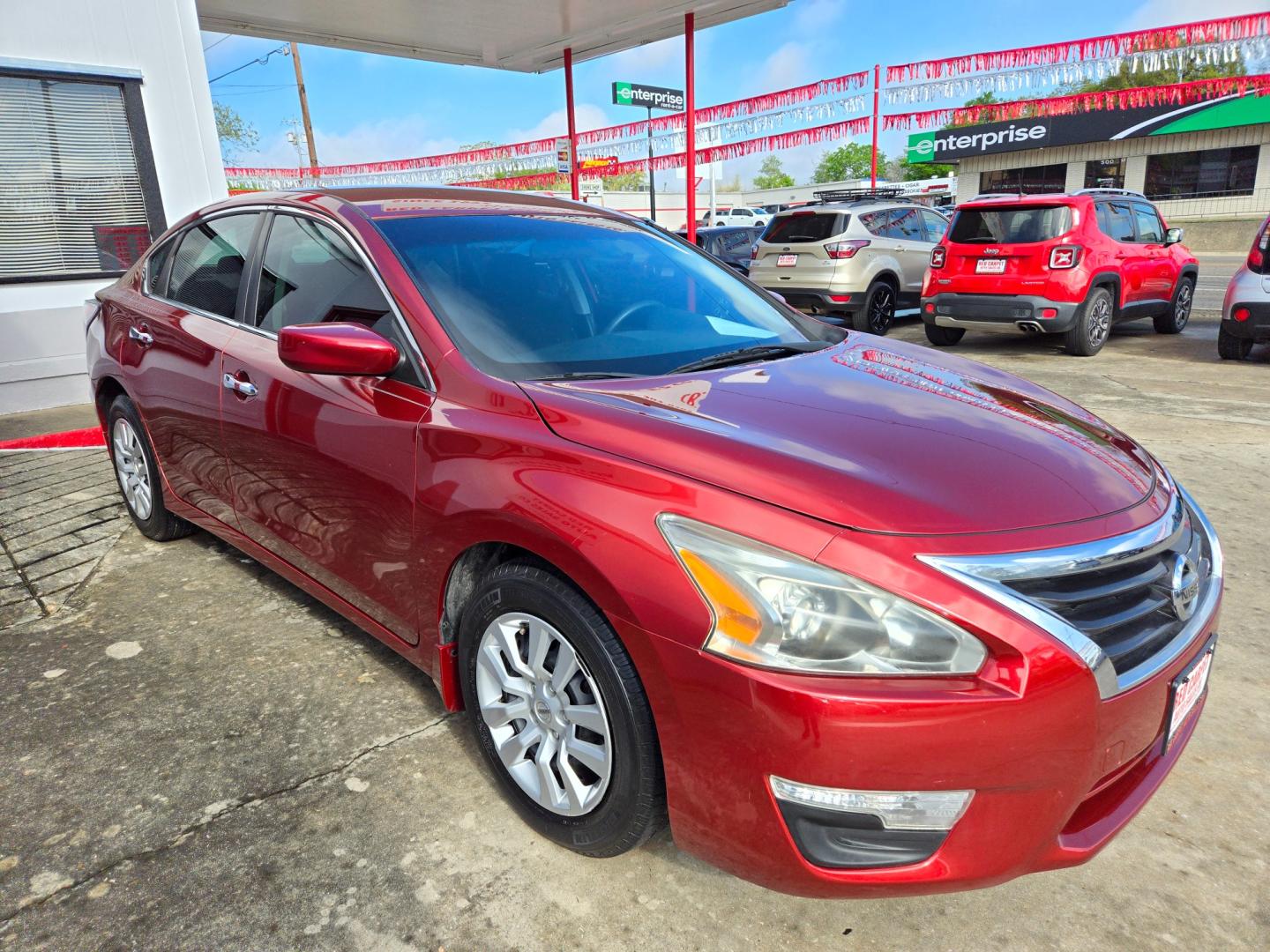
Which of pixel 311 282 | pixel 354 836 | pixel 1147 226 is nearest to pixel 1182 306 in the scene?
pixel 1147 226

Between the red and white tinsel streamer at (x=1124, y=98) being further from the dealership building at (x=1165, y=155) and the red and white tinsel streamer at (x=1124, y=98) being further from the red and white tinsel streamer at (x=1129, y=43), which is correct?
the red and white tinsel streamer at (x=1129, y=43)

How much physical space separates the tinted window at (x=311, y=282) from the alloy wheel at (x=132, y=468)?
1.43m

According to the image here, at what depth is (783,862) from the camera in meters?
1.62

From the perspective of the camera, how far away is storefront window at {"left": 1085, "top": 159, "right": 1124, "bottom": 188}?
3500cm

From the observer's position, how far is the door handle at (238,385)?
2.90 meters

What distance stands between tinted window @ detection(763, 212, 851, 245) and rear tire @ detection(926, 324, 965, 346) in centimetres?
168

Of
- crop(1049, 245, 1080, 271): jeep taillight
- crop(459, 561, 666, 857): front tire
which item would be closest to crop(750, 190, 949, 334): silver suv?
crop(1049, 245, 1080, 271): jeep taillight

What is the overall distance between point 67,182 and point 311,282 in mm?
5958

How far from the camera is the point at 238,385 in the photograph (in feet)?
9.74

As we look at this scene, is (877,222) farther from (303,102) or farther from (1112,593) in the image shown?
(303,102)

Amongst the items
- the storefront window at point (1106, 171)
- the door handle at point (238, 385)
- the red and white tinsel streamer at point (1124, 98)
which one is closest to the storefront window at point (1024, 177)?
the storefront window at point (1106, 171)

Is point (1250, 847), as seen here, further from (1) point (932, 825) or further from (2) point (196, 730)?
(2) point (196, 730)

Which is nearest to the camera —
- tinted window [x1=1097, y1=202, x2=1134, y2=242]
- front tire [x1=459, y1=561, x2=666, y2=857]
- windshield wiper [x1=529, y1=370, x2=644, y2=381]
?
front tire [x1=459, y1=561, x2=666, y2=857]

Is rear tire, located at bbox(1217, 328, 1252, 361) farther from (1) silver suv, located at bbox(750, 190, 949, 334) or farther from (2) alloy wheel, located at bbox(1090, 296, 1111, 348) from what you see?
(1) silver suv, located at bbox(750, 190, 949, 334)
